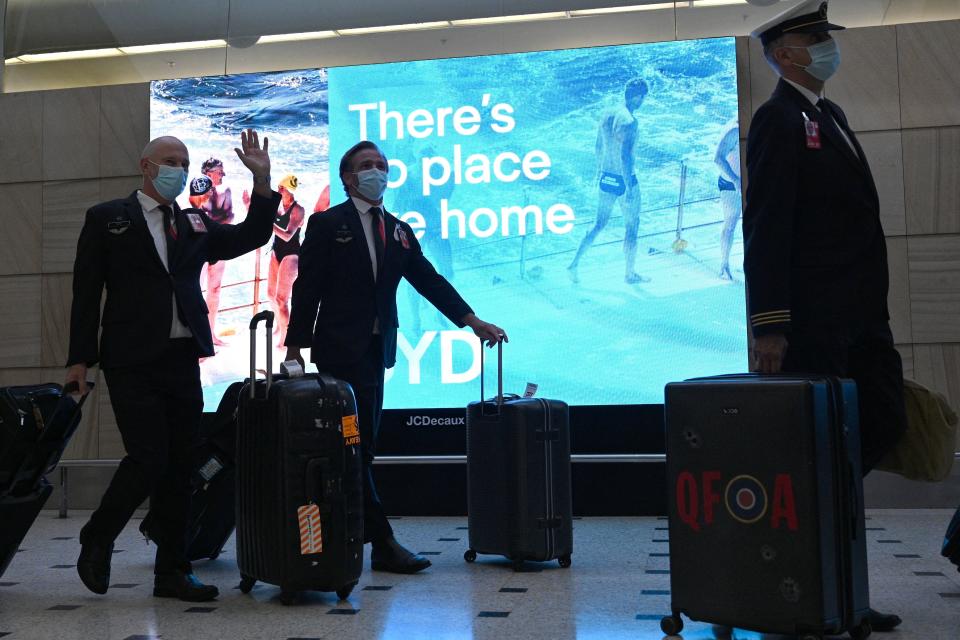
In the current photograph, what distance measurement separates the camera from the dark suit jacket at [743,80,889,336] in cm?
235

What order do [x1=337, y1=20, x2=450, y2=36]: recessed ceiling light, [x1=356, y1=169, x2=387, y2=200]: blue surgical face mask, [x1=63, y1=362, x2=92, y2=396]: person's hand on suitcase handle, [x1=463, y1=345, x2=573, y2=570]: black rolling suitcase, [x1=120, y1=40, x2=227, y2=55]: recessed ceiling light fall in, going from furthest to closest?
[x1=120, y1=40, x2=227, y2=55]: recessed ceiling light → [x1=337, y1=20, x2=450, y2=36]: recessed ceiling light → [x1=356, y1=169, x2=387, y2=200]: blue surgical face mask → [x1=463, y1=345, x2=573, y2=570]: black rolling suitcase → [x1=63, y1=362, x2=92, y2=396]: person's hand on suitcase handle

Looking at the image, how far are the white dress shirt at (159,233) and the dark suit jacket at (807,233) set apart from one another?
1750 mm

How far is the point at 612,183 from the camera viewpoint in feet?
17.1

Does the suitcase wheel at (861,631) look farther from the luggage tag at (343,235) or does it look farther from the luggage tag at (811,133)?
the luggage tag at (343,235)

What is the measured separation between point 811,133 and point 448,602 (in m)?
1.65

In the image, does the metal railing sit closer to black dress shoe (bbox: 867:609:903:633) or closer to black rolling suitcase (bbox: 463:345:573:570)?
black rolling suitcase (bbox: 463:345:573:570)

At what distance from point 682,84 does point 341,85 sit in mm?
1879

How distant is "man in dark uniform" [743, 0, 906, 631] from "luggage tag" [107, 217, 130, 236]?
191 cm

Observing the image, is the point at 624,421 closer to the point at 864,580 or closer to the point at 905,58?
the point at 905,58

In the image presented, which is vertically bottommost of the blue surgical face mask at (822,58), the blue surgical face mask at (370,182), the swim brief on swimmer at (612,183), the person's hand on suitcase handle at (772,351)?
the person's hand on suitcase handle at (772,351)

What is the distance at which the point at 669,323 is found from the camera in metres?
5.09

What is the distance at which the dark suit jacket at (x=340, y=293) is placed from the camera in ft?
11.3

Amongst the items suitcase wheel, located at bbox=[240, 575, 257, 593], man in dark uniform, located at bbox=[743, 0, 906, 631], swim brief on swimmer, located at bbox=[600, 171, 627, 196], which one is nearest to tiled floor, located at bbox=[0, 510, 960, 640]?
suitcase wheel, located at bbox=[240, 575, 257, 593]

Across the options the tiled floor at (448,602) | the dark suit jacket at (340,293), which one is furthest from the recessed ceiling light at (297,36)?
the tiled floor at (448,602)
